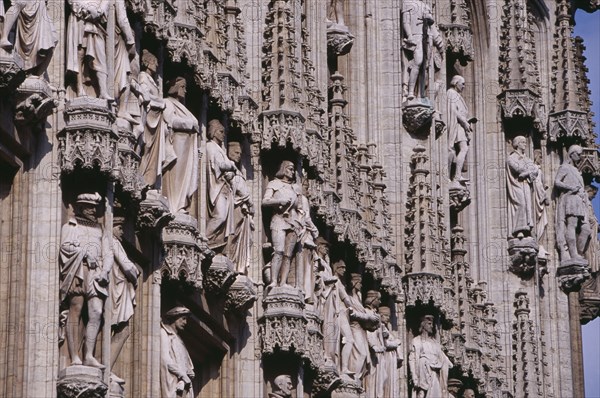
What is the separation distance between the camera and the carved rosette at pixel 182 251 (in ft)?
132

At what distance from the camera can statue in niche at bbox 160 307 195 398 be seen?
4000 centimetres

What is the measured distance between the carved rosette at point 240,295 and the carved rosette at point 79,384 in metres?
7.35

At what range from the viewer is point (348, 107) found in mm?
52188

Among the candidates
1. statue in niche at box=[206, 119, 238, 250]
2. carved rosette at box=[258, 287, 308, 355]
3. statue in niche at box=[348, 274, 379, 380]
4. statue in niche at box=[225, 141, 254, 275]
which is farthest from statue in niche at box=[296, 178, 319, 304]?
statue in niche at box=[348, 274, 379, 380]

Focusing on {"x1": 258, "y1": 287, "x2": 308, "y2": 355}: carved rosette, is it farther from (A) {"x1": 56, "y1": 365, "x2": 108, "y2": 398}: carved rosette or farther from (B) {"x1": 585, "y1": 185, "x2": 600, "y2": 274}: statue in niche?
(B) {"x1": 585, "y1": 185, "x2": 600, "y2": 274}: statue in niche

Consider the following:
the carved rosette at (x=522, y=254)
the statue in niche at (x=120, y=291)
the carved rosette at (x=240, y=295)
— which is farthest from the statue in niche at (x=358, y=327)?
the carved rosette at (x=522, y=254)

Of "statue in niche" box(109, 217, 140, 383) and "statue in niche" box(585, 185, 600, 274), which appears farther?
"statue in niche" box(585, 185, 600, 274)

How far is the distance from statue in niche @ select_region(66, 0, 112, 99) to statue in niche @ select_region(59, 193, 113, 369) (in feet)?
6.25

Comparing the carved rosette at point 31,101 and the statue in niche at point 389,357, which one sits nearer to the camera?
the carved rosette at point 31,101

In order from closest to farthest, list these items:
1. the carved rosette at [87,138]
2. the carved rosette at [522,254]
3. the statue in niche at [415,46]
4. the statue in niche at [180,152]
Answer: the carved rosette at [87,138], the statue in niche at [180,152], the statue in niche at [415,46], the carved rosette at [522,254]

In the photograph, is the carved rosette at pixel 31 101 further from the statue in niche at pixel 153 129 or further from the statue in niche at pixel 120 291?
the statue in niche at pixel 153 129

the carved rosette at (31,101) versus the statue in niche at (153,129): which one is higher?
the statue in niche at (153,129)

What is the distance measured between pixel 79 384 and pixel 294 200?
392 inches

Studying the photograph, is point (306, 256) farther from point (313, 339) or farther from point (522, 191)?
point (522, 191)
